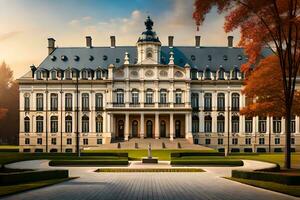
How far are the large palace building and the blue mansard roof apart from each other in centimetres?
27

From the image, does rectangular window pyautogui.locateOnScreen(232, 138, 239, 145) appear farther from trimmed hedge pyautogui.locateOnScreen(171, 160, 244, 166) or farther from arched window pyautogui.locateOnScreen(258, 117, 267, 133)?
trimmed hedge pyautogui.locateOnScreen(171, 160, 244, 166)

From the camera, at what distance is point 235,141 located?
8538 cm

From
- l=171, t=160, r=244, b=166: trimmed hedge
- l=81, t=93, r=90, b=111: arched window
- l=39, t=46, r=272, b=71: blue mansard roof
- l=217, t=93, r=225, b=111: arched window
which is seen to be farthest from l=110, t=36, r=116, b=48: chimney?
l=171, t=160, r=244, b=166: trimmed hedge

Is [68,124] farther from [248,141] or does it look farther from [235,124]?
[248,141]

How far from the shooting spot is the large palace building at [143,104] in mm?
84250

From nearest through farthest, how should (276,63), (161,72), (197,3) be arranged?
(197,3) < (276,63) < (161,72)

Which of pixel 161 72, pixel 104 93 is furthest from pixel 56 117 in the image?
pixel 161 72

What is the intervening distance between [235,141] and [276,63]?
43.3 meters

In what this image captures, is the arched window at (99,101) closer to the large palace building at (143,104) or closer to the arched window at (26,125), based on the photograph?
the large palace building at (143,104)

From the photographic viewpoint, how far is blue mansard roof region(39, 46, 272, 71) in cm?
8788

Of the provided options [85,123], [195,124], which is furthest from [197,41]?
[85,123]

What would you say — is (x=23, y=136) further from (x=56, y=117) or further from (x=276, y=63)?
(x=276, y=63)

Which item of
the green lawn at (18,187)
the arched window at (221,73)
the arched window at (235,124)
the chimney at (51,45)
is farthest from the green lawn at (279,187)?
the chimney at (51,45)

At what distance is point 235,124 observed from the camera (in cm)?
8606
